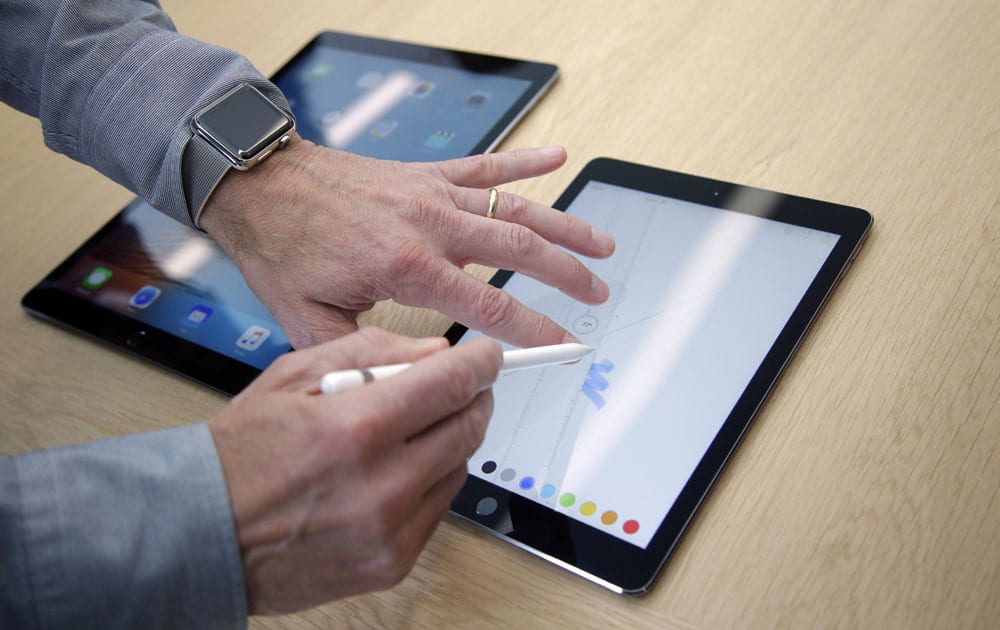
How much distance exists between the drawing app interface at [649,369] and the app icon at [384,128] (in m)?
0.32

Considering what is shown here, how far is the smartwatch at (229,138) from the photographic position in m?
0.85

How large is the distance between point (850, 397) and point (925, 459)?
0.07m

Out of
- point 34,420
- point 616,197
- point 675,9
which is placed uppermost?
point 675,9

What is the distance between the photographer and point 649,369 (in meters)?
0.72

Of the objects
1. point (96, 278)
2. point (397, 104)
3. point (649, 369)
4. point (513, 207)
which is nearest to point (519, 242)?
point (513, 207)

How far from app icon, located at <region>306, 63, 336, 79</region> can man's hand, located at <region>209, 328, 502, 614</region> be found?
0.66 m

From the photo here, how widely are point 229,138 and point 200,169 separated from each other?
4cm

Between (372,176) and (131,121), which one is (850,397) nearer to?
(372,176)

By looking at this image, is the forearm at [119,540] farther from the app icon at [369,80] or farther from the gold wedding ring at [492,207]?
the app icon at [369,80]

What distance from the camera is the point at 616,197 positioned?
872 millimetres

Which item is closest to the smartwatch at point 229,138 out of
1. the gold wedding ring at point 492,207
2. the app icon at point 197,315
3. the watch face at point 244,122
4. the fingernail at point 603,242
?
the watch face at point 244,122

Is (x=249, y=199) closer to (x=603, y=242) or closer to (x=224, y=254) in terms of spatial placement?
(x=224, y=254)

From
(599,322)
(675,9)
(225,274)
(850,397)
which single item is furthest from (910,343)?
(225,274)

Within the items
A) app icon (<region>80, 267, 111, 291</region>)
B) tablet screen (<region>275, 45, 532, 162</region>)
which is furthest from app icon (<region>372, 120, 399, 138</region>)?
app icon (<region>80, 267, 111, 291</region>)
